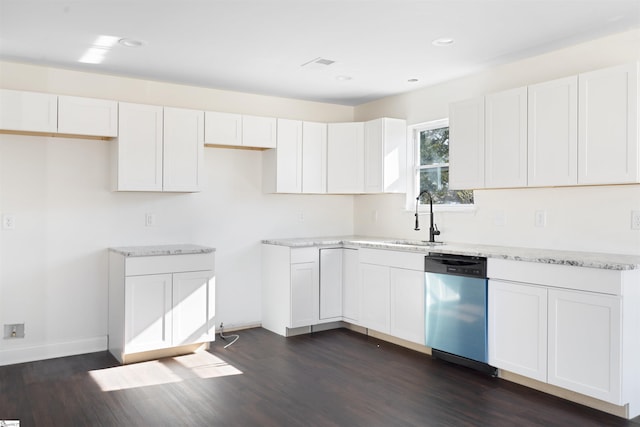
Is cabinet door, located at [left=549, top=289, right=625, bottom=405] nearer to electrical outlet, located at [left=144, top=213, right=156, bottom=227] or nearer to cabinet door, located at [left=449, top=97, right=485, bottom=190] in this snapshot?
cabinet door, located at [left=449, top=97, right=485, bottom=190]

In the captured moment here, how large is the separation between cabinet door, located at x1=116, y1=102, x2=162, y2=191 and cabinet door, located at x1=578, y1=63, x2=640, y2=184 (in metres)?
3.33

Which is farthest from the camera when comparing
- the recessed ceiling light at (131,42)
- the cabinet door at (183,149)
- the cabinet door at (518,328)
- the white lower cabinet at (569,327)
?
the cabinet door at (183,149)

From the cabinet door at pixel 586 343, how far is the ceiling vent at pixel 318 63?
240 cm

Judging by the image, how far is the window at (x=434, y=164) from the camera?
189 inches

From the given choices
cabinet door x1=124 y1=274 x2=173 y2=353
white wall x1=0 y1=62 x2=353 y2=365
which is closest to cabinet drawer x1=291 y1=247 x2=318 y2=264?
white wall x1=0 y1=62 x2=353 y2=365

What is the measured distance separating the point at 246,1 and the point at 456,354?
2.92 meters

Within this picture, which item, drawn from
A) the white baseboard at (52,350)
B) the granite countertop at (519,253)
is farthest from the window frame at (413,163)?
the white baseboard at (52,350)

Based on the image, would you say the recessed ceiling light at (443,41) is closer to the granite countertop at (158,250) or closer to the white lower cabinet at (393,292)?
the white lower cabinet at (393,292)

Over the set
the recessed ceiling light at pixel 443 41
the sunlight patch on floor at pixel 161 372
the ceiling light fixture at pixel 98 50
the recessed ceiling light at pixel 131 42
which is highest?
the recessed ceiling light at pixel 443 41

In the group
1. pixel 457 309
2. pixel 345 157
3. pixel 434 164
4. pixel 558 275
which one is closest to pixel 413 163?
pixel 434 164

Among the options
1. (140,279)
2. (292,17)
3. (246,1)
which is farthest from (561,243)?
(140,279)

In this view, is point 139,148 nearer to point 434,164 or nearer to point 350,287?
point 350,287

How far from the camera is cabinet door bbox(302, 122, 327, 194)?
17.2ft

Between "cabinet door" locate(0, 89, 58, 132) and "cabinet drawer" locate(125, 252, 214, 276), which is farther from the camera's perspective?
"cabinet drawer" locate(125, 252, 214, 276)
